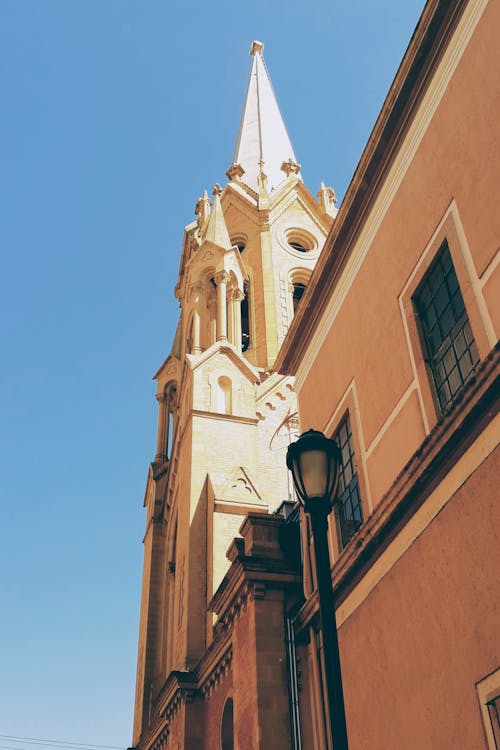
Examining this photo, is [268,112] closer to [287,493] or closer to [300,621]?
[287,493]

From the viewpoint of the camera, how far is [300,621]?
1193 cm

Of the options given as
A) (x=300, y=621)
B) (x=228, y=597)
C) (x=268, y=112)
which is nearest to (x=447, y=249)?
(x=300, y=621)

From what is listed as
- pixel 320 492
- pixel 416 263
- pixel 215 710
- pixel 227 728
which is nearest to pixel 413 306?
pixel 416 263

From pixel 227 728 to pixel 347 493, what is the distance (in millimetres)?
6433

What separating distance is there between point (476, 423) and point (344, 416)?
4.03m

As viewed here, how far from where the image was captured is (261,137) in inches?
1661

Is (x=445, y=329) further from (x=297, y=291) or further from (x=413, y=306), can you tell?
(x=297, y=291)

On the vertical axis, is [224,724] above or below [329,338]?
below

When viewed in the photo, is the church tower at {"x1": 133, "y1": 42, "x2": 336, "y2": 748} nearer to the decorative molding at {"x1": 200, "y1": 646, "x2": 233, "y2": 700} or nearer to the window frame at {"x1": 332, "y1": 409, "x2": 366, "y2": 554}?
the decorative molding at {"x1": 200, "y1": 646, "x2": 233, "y2": 700}

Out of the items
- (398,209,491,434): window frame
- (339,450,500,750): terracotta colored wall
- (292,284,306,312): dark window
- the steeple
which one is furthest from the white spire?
(339,450,500,750): terracotta colored wall

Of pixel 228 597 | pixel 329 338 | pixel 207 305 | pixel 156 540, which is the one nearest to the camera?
pixel 329 338

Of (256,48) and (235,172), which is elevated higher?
(256,48)

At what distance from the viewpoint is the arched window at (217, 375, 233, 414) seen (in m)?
22.0

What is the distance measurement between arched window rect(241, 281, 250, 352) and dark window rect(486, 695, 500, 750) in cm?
2239
